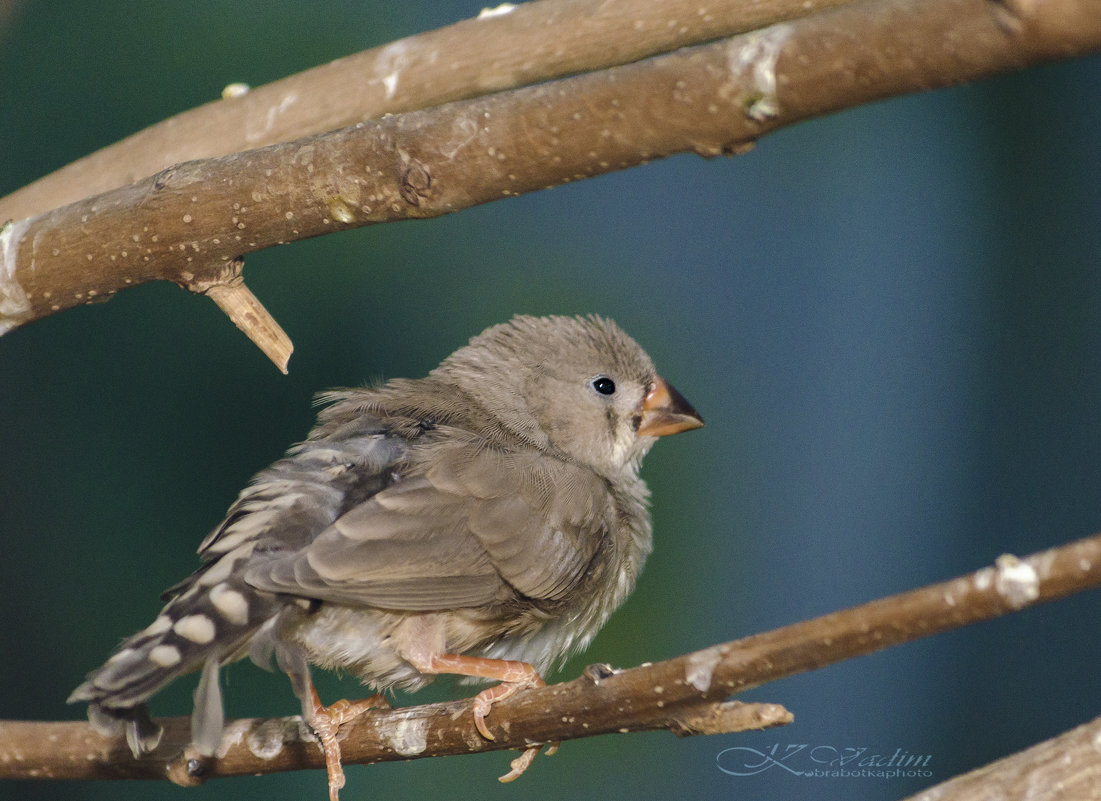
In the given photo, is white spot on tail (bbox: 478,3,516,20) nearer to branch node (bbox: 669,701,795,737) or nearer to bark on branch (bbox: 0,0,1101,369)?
bark on branch (bbox: 0,0,1101,369)

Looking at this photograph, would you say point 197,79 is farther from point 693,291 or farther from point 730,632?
point 730,632

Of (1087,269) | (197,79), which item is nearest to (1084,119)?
(1087,269)

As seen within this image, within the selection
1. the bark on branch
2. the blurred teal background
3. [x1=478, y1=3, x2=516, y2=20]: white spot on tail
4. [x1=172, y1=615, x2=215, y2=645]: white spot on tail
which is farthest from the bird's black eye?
the blurred teal background

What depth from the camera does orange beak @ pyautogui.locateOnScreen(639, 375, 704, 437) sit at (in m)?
2.71

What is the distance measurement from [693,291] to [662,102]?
3.22 metres

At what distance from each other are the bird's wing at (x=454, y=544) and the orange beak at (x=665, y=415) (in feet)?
1.07

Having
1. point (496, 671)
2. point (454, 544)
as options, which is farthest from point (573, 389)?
point (496, 671)

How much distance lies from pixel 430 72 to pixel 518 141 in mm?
804

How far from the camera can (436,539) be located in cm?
212

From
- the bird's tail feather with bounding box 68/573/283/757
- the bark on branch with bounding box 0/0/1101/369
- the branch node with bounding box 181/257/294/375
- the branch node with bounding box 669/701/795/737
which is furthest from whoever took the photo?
the branch node with bounding box 181/257/294/375

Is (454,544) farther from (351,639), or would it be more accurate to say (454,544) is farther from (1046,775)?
(1046,775)

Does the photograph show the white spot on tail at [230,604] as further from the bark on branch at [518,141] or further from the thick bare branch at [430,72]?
the thick bare branch at [430,72]

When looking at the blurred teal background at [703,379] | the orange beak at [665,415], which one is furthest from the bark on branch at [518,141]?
the blurred teal background at [703,379]

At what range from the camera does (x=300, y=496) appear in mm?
2082
